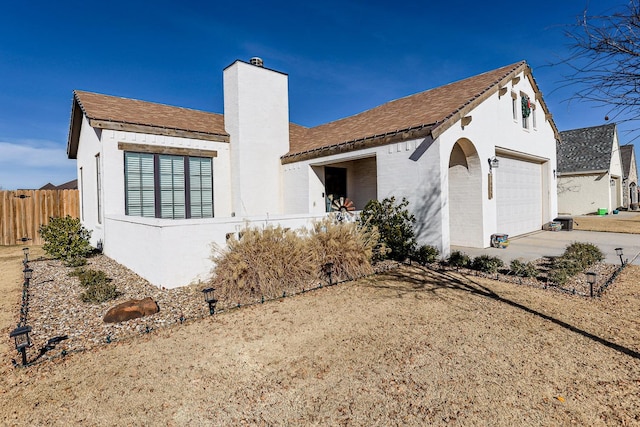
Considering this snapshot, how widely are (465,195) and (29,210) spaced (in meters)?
18.6

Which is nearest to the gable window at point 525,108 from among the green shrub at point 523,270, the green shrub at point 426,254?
the green shrub at point 426,254

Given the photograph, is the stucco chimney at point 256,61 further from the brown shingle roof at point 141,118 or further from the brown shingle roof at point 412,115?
the brown shingle roof at point 412,115

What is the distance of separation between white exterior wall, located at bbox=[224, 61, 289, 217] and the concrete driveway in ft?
25.2

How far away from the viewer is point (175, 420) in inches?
107

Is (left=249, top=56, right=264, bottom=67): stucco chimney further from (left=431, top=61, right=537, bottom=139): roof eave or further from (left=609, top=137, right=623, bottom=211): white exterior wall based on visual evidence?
(left=609, top=137, right=623, bottom=211): white exterior wall

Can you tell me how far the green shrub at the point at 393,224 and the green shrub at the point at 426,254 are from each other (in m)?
0.29

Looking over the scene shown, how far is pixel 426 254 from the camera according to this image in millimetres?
8688

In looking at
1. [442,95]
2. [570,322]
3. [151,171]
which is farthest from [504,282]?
[151,171]

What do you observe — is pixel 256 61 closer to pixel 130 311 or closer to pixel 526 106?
pixel 526 106

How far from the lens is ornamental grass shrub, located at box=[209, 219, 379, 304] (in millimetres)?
6074

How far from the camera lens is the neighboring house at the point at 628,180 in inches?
1161

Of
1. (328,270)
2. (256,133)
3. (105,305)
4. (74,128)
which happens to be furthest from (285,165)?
(105,305)

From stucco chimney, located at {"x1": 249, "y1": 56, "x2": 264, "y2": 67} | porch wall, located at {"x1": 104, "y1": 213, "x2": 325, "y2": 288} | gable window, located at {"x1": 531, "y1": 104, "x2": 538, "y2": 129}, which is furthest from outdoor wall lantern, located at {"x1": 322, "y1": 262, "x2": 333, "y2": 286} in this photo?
gable window, located at {"x1": 531, "y1": 104, "x2": 538, "y2": 129}

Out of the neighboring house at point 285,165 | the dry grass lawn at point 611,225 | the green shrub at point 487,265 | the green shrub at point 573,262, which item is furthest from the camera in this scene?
the dry grass lawn at point 611,225
